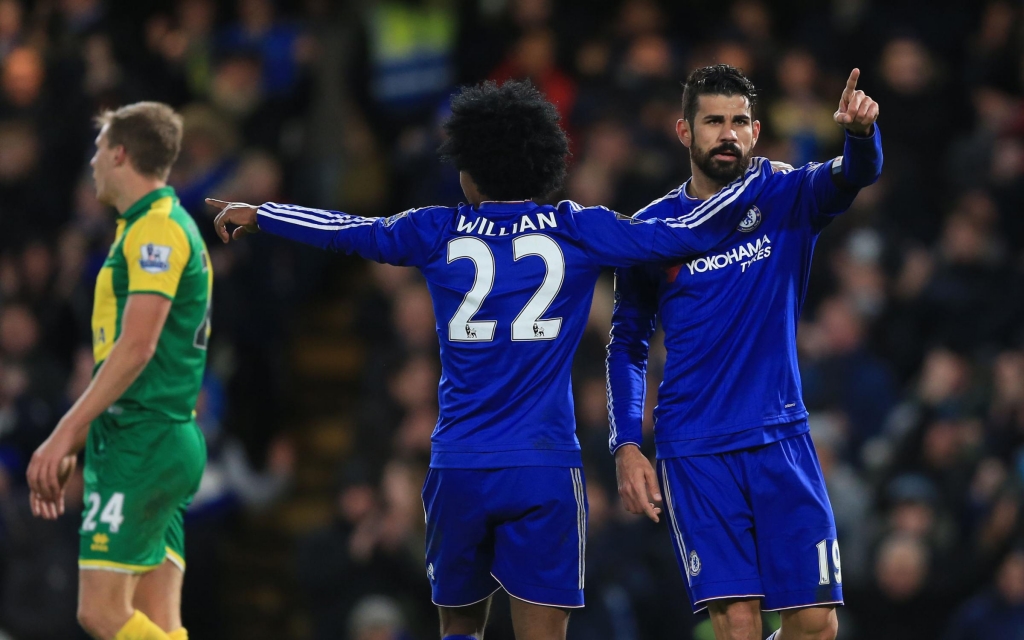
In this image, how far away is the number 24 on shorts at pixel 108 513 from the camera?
5.57 meters

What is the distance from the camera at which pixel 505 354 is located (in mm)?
4969

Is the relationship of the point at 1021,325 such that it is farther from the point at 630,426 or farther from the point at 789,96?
the point at 630,426

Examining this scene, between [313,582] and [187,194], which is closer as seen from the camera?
[313,582]

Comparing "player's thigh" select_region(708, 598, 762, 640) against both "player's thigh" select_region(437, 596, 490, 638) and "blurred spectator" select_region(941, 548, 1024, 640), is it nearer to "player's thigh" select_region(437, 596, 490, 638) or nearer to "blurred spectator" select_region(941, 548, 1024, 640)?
"player's thigh" select_region(437, 596, 490, 638)

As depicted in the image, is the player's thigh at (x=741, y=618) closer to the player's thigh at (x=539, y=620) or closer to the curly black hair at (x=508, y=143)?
the player's thigh at (x=539, y=620)

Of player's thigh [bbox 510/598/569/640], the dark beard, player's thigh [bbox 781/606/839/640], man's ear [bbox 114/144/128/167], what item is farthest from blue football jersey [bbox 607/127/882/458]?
man's ear [bbox 114/144/128/167]

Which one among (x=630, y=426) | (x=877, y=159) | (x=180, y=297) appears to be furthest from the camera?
(x=180, y=297)

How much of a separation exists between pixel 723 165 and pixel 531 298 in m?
0.90

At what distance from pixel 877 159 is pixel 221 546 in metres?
7.30

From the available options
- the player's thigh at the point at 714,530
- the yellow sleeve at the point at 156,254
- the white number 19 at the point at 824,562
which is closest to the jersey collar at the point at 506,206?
the player's thigh at the point at 714,530

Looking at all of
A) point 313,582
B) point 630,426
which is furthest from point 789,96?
point 630,426

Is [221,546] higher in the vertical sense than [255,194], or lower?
lower

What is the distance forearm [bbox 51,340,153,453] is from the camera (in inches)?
212

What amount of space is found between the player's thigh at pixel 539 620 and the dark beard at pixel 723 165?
5.46 feet
